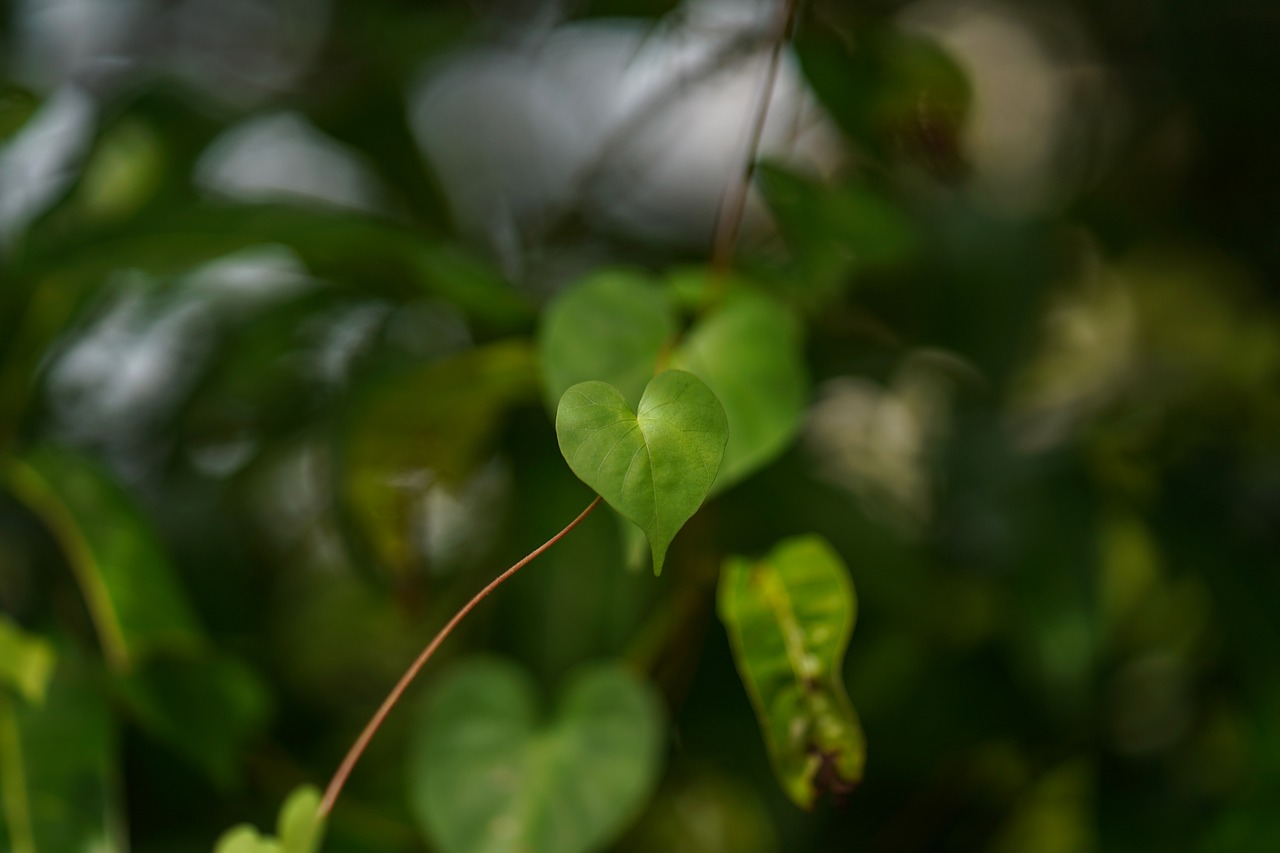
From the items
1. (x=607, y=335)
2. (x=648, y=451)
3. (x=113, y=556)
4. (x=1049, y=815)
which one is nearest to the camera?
(x=648, y=451)

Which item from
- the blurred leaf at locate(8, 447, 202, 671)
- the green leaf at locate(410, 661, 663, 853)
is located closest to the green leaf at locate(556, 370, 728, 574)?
the green leaf at locate(410, 661, 663, 853)

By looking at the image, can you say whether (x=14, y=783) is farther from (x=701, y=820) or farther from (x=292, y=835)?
(x=701, y=820)

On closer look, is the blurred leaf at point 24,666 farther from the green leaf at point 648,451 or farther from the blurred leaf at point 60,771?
the green leaf at point 648,451

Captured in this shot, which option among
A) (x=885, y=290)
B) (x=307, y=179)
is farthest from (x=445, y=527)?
(x=307, y=179)

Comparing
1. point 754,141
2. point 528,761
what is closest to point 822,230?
point 754,141

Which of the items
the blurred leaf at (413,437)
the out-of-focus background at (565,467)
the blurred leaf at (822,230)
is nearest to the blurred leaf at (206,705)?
the out-of-focus background at (565,467)

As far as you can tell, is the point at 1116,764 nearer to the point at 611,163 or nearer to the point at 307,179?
the point at 611,163
